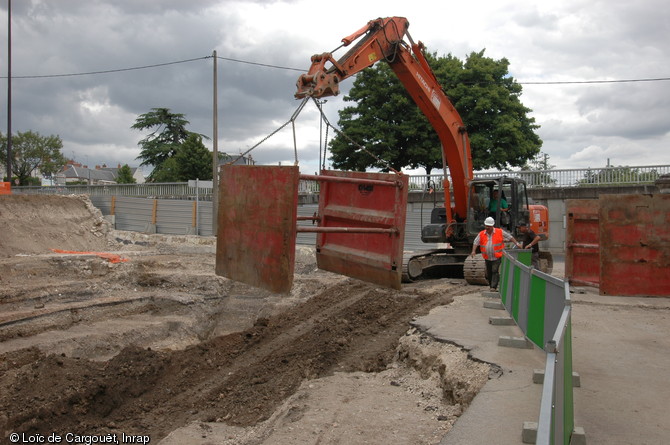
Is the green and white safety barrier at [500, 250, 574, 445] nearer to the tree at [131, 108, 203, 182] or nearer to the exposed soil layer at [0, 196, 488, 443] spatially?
the exposed soil layer at [0, 196, 488, 443]

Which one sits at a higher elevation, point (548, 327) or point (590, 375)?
point (548, 327)

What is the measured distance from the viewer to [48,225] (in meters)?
23.5

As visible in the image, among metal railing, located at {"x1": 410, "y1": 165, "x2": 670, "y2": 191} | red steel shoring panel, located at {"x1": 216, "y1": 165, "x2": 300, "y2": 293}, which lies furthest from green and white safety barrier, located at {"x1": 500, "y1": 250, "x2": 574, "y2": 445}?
metal railing, located at {"x1": 410, "y1": 165, "x2": 670, "y2": 191}

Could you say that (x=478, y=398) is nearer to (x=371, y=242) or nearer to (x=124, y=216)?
(x=371, y=242)

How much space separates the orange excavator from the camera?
1164 centimetres

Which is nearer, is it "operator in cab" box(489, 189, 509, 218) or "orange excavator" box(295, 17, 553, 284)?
"orange excavator" box(295, 17, 553, 284)

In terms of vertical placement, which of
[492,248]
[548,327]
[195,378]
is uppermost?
[492,248]

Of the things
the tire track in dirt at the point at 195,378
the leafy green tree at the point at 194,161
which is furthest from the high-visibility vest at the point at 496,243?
the leafy green tree at the point at 194,161

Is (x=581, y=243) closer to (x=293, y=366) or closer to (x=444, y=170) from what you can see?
(x=444, y=170)

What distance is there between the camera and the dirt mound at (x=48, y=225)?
2134 centimetres

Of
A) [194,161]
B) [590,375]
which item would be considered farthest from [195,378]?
[194,161]

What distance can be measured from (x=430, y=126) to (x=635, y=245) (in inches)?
958

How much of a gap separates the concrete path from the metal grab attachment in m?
1.41

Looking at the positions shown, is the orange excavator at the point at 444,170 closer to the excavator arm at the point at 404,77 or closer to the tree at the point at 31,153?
the excavator arm at the point at 404,77
